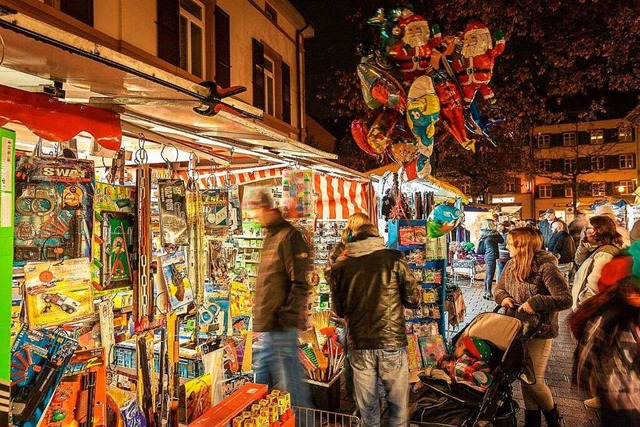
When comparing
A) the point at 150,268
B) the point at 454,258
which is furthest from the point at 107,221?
the point at 454,258

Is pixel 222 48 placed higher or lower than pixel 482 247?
higher

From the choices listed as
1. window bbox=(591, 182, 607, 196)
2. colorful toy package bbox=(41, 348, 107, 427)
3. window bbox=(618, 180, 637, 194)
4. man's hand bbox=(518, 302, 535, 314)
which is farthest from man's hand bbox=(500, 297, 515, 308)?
window bbox=(591, 182, 607, 196)

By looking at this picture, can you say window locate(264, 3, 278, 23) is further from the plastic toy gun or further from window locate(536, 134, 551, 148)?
window locate(536, 134, 551, 148)

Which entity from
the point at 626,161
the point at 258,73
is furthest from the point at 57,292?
the point at 626,161

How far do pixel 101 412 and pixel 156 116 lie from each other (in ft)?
6.06

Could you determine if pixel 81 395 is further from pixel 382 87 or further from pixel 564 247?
pixel 564 247

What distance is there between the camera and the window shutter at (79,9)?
8133 millimetres

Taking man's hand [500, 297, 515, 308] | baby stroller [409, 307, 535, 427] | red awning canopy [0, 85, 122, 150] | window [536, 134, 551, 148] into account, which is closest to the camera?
red awning canopy [0, 85, 122, 150]

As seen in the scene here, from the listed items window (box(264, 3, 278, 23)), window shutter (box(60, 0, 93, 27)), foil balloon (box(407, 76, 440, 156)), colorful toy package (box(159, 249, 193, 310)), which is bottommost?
colorful toy package (box(159, 249, 193, 310))

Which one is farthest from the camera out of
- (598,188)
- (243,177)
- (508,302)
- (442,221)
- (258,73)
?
(598,188)

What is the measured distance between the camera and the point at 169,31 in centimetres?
1078

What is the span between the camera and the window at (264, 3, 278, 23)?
1545 centimetres

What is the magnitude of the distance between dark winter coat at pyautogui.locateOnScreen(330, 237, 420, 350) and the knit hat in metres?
0.72

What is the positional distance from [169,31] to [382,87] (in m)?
6.94
